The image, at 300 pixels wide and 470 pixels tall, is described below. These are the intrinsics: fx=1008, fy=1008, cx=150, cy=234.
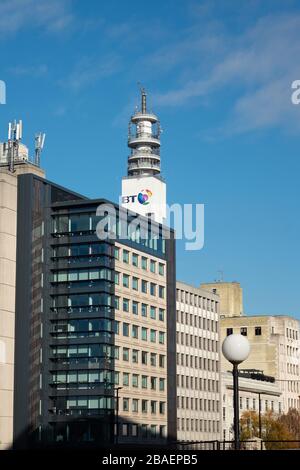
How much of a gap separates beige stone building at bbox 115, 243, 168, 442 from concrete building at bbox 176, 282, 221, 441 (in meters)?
10.7

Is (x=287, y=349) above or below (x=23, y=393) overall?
above

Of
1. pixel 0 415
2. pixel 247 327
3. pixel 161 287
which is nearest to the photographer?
pixel 0 415

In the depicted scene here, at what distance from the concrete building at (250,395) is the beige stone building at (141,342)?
77.9 feet

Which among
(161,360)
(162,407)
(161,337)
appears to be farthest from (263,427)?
(161,337)

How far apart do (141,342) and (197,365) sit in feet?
79.3

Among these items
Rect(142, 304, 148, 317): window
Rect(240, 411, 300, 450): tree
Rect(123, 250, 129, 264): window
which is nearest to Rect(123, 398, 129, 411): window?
Rect(142, 304, 148, 317): window

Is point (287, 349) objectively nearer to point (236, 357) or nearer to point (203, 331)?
point (203, 331)

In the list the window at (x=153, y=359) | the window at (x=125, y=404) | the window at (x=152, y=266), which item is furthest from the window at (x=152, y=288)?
the window at (x=125, y=404)

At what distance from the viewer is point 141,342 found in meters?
124

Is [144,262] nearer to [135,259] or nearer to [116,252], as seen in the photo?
[135,259]

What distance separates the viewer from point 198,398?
14538cm
